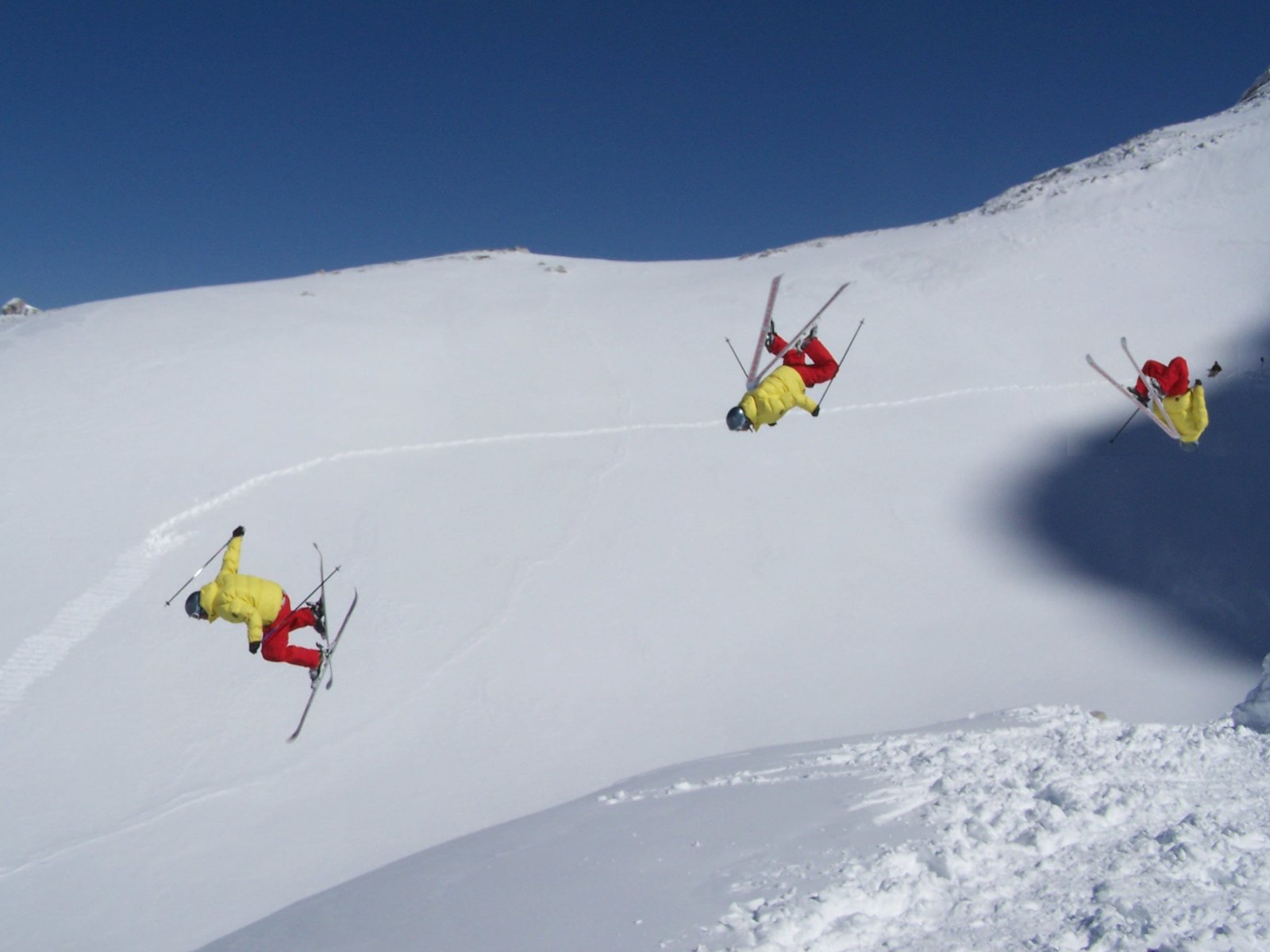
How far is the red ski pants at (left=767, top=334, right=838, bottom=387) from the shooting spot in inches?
278

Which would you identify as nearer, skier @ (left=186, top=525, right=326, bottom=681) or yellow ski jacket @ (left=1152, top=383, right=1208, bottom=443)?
skier @ (left=186, top=525, right=326, bottom=681)

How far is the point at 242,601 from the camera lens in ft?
20.6

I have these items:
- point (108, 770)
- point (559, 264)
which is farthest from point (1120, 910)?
point (559, 264)

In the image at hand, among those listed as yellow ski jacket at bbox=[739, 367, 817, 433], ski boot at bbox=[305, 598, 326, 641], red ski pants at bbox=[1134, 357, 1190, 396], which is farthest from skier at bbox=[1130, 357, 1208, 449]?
ski boot at bbox=[305, 598, 326, 641]

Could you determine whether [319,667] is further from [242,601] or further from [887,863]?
[887,863]

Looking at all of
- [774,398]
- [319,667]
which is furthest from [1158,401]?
[319,667]

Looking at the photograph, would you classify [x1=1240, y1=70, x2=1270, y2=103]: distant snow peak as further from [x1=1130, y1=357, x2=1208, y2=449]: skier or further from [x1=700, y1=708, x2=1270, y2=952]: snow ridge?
[x1=700, y1=708, x2=1270, y2=952]: snow ridge

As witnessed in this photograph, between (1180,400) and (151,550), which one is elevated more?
(151,550)

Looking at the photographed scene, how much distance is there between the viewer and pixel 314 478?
1258 cm

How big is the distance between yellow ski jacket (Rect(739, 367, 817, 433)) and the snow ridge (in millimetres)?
2653

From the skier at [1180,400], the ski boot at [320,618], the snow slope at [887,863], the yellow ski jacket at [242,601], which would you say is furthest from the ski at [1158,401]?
the yellow ski jacket at [242,601]

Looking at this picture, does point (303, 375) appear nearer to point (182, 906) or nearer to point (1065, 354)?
point (182, 906)

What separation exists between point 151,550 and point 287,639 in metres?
5.43

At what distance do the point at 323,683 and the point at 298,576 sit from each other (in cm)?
193
